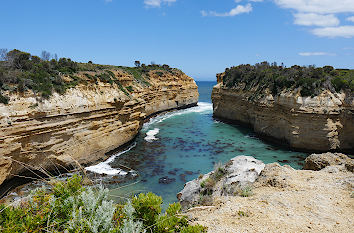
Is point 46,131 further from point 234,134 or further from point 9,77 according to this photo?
point 234,134

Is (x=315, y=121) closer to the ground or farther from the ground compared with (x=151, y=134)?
farther from the ground

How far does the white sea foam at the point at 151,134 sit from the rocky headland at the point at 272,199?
50.4 ft

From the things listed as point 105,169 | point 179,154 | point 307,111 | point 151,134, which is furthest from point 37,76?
point 307,111

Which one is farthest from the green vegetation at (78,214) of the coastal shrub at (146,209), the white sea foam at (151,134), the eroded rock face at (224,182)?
the white sea foam at (151,134)

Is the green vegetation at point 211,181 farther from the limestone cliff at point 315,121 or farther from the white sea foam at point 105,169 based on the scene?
the limestone cliff at point 315,121

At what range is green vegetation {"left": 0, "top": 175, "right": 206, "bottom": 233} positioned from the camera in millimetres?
2523

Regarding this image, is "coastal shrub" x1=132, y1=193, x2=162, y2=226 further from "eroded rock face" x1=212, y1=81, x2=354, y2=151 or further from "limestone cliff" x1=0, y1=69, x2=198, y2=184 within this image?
"eroded rock face" x1=212, y1=81, x2=354, y2=151

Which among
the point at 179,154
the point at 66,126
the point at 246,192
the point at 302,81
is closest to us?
the point at 246,192

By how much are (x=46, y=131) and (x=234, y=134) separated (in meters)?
19.6

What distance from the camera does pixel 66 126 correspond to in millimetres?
14383

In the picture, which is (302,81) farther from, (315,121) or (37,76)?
(37,76)

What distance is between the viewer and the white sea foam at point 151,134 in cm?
2346

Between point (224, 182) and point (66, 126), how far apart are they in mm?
11432

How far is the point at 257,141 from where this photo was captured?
75.7ft
